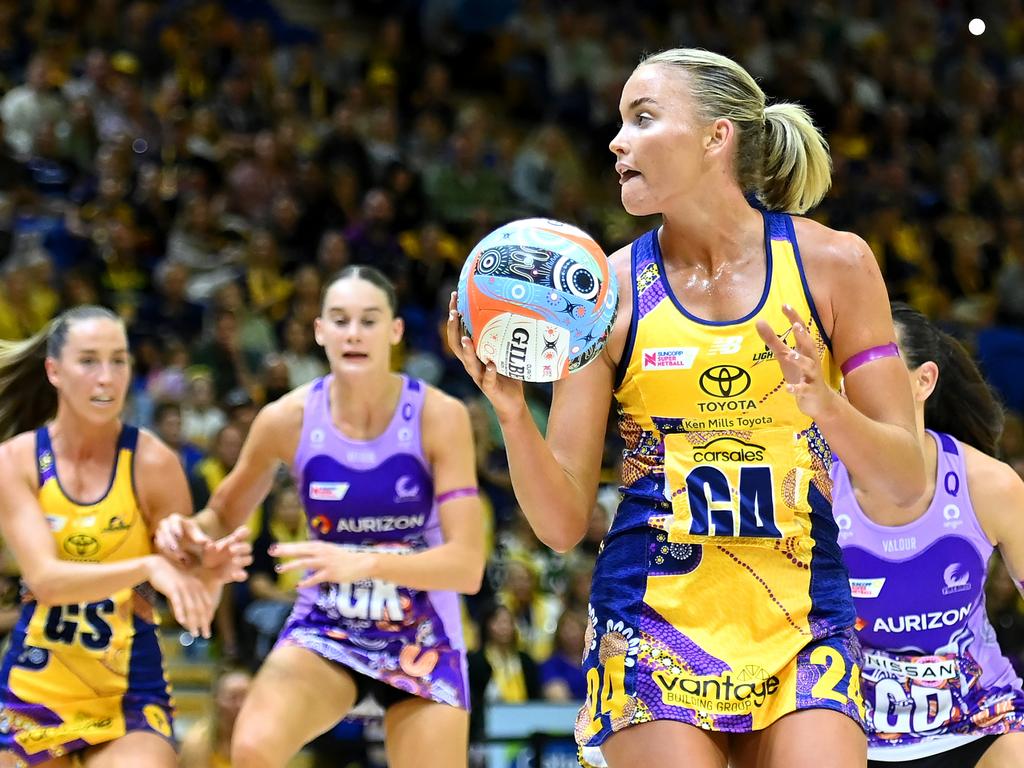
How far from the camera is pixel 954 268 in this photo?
11.0 m

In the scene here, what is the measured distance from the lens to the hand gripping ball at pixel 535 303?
2545 mm

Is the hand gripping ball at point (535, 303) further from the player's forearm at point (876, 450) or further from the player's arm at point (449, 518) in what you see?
the player's arm at point (449, 518)

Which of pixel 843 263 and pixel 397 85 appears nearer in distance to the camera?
pixel 843 263

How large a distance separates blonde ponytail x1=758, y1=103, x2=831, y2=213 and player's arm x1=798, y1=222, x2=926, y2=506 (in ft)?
0.86

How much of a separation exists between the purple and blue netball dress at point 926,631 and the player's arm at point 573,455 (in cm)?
119

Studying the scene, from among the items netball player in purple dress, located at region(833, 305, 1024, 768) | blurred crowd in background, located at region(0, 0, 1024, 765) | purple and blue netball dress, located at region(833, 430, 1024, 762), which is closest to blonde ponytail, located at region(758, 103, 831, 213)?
netball player in purple dress, located at region(833, 305, 1024, 768)

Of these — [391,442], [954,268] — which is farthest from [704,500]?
[954,268]

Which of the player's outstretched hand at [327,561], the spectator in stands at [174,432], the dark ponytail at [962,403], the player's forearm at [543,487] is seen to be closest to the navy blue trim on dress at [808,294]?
the player's forearm at [543,487]

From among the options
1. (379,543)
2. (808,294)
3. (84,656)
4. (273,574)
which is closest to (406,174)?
(273,574)

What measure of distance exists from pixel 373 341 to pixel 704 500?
2.16m

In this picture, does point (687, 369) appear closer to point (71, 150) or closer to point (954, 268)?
point (71, 150)

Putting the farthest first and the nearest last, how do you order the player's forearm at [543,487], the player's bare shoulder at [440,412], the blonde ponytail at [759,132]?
the player's bare shoulder at [440,412]
the blonde ponytail at [759,132]
the player's forearm at [543,487]

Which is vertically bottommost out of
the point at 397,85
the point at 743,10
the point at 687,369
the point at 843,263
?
the point at 687,369

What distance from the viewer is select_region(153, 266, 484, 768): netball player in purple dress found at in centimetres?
418
